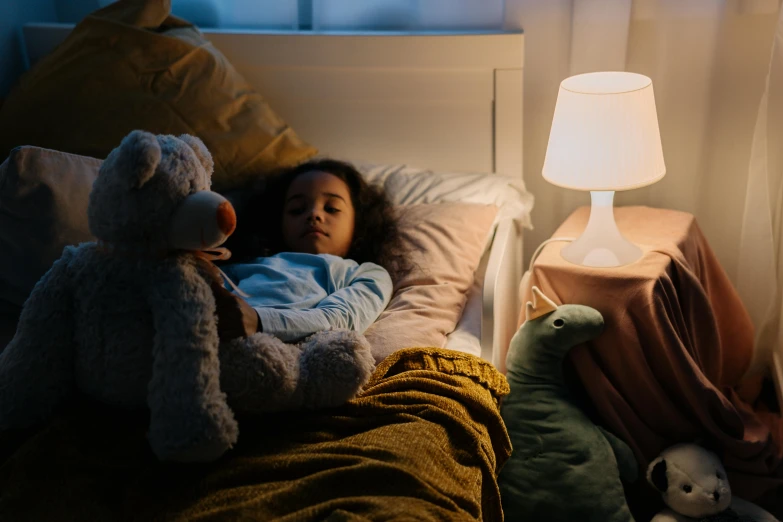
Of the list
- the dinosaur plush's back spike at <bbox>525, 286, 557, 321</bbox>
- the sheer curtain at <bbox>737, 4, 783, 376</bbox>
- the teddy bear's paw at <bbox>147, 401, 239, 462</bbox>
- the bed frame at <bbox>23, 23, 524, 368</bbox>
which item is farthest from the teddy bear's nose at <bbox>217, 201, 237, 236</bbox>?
the sheer curtain at <bbox>737, 4, 783, 376</bbox>

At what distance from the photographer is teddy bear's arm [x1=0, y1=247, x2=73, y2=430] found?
108cm

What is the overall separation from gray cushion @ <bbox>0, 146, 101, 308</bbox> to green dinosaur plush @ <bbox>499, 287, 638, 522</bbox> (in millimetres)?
905

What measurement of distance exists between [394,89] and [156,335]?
3.76ft

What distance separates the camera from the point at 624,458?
1555mm

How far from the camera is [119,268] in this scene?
41.6 inches

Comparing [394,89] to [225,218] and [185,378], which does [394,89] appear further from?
[185,378]

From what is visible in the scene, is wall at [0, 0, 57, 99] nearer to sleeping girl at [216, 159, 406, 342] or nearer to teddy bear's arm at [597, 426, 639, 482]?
sleeping girl at [216, 159, 406, 342]

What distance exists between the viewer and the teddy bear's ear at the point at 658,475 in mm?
1552

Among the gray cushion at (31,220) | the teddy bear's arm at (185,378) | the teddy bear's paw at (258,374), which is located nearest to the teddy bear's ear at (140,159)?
the teddy bear's arm at (185,378)

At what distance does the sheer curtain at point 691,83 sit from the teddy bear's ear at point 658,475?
0.51m

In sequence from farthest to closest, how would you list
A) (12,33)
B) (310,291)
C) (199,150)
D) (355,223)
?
(12,33) → (355,223) → (310,291) → (199,150)

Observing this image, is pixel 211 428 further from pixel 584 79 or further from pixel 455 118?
pixel 455 118

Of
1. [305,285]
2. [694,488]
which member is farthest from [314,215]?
[694,488]

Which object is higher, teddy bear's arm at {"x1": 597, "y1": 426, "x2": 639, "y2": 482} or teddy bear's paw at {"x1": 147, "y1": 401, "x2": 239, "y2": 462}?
teddy bear's paw at {"x1": 147, "y1": 401, "x2": 239, "y2": 462}
